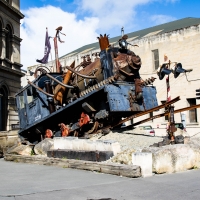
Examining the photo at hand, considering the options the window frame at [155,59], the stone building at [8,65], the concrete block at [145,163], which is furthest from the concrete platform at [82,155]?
the window frame at [155,59]

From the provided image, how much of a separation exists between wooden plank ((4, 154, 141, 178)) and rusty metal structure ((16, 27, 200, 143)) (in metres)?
2.15

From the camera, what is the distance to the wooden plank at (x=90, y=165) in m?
6.72

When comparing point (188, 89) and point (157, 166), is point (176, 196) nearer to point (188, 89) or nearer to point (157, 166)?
point (157, 166)

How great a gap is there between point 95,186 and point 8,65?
54.5ft

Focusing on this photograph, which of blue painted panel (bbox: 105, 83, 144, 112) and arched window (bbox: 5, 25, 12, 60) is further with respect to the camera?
arched window (bbox: 5, 25, 12, 60)

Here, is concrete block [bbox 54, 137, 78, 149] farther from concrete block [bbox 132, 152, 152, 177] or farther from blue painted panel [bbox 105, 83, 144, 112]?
concrete block [bbox 132, 152, 152, 177]

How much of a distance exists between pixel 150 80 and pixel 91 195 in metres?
6.80

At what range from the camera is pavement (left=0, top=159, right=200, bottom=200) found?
516 cm

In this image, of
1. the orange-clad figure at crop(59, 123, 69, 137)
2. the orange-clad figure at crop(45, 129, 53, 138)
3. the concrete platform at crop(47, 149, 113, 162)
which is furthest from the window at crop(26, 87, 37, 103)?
the concrete platform at crop(47, 149, 113, 162)

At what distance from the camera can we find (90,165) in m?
7.84

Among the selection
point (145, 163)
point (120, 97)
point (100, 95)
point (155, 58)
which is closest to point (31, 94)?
point (100, 95)

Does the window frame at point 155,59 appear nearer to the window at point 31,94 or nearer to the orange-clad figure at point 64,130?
the window at point 31,94

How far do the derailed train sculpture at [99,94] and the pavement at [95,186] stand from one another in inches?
145

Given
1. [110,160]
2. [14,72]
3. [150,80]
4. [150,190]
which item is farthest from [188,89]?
[150,190]
